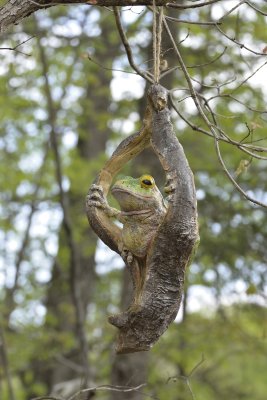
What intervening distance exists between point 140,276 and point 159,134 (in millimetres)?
550

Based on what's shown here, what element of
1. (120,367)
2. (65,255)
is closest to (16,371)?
(65,255)

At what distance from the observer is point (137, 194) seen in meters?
2.68

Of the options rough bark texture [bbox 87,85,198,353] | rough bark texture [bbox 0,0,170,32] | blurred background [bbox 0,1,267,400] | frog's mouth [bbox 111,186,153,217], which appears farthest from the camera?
blurred background [bbox 0,1,267,400]

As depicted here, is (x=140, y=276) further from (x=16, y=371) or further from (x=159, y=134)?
(x=16, y=371)

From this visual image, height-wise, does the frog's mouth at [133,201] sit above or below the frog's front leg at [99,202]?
below

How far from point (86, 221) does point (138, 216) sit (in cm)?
620

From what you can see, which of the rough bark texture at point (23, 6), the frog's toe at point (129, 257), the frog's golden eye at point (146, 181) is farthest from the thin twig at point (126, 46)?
the frog's toe at point (129, 257)

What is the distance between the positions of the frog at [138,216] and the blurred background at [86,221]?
3106 millimetres

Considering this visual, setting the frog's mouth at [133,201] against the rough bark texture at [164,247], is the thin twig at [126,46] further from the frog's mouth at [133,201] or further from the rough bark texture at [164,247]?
the frog's mouth at [133,201]

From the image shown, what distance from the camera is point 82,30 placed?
7.73m

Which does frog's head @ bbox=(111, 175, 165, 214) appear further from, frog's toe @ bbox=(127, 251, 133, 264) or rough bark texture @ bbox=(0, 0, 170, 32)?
rough bark texture @ bbox=(0, 0, 170, 32)

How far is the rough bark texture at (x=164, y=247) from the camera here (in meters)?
2.52

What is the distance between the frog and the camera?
2.68 metres

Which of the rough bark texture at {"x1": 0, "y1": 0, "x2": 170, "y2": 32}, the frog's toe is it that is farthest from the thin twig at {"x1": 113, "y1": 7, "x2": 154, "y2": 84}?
the frog's toe
